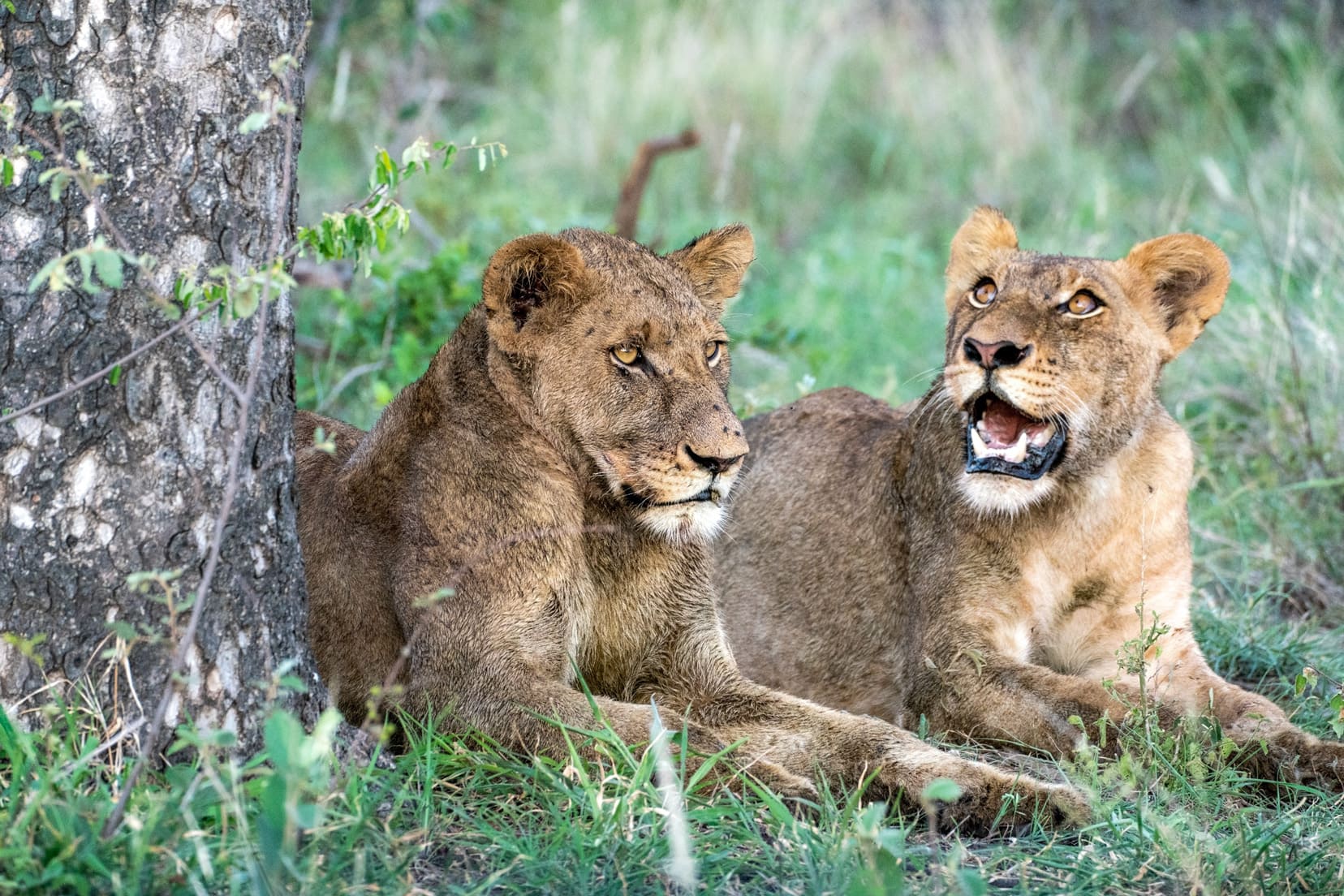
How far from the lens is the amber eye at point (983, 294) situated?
4207 mm

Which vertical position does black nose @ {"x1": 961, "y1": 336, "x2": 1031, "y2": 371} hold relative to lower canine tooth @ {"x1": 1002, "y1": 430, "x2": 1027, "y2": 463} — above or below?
above

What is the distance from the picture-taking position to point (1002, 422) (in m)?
4.04

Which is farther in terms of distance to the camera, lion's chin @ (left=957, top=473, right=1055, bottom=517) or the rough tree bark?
lion's chin @ (left=957, top=473, right=1055, bottom=517)

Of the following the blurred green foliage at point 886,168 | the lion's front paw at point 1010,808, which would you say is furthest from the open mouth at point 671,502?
the blurred green foliage at point 886,168

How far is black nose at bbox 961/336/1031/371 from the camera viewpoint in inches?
152

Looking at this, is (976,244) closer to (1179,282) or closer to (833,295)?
(1179,282)

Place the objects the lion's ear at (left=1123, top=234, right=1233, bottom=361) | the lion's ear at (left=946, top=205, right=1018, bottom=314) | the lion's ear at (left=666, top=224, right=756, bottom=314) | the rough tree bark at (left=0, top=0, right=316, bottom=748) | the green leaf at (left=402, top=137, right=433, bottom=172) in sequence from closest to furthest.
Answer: the rough tree bark at (left=0, top=0, right=316, bottom=748), the green leaf at (left=402, top=137, right=433, bottom=172), the lion's ear at (left=666, top=224, right=756, bottom=314), the lion's ear at (left=1123, top=234, right=1233, bottom=361), the lion's ear at (left=946, top=205, right=1018, bottom=314)

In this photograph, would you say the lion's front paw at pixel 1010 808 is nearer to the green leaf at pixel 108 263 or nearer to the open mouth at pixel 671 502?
the open mouth at pixel 671 502

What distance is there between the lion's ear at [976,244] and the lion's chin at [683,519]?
4.56 feet

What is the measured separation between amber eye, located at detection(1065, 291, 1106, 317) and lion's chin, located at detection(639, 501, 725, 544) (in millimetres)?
1137

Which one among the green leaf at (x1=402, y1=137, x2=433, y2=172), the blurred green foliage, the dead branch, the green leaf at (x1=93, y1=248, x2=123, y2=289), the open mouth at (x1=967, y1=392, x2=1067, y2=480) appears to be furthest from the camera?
the dead branch

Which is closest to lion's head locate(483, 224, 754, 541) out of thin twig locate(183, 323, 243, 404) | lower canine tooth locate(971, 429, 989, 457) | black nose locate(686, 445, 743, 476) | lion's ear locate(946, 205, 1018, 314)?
black nose locate(686, 445, 743, 476)

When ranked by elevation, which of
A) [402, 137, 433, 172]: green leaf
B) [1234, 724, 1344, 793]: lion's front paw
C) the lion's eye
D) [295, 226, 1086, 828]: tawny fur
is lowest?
[1234, 724, 1344, 793]: lion's front paw

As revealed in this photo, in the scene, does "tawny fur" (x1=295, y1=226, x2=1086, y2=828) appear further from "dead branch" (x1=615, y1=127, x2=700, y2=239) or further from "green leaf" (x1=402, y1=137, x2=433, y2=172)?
"dead branch" (x1=615, y1=127, x2=700, y2=239)
